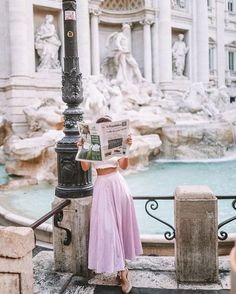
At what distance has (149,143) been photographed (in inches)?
444

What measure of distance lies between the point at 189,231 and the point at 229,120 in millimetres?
12305

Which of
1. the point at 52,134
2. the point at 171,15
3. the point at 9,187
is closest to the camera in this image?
the point at 9,187

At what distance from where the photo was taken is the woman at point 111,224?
288 cm

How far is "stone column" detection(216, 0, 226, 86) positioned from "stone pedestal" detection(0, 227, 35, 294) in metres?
23.0

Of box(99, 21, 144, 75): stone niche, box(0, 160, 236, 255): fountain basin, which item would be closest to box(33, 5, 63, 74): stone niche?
box(99, 21, 144, 75): stone niche

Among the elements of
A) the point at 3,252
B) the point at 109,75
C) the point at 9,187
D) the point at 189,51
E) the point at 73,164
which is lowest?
the point at 9,187

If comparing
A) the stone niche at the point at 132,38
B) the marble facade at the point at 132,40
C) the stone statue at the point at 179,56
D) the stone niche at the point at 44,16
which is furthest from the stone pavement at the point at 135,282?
the stone statue at the point at 179,56

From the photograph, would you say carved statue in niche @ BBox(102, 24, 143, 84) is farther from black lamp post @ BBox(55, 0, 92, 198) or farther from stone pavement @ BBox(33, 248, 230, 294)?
stone pavement @ BBox(33, 248, 230, 294)

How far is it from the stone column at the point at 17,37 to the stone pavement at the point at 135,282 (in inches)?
482

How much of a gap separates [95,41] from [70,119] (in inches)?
594

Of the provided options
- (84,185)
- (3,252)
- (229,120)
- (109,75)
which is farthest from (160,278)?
(109,75)

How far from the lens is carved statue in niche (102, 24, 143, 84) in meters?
16.9

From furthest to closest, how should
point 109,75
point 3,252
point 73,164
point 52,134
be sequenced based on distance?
point 109,75, point 52,134, point 73,164, point 3,252

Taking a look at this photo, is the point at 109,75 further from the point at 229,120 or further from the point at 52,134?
the point at 52,134
